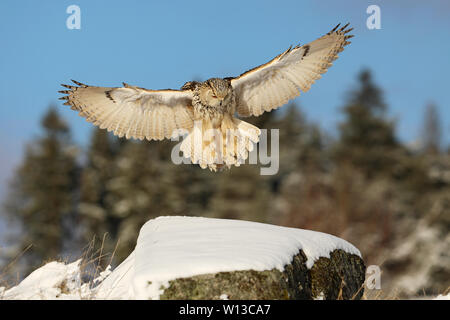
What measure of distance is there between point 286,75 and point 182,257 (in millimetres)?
3723

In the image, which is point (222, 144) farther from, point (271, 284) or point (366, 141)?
point (366, 141)

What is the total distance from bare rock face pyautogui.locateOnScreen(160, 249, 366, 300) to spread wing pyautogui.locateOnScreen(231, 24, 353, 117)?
2834 mm

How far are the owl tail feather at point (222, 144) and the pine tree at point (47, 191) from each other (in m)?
25.7

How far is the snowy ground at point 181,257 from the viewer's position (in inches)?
188

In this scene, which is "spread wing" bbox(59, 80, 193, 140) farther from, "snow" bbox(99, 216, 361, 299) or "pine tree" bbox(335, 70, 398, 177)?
"pine tree" bbox(335, 70, 398, 177)

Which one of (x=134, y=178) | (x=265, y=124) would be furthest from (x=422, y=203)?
(x=134, y=178)

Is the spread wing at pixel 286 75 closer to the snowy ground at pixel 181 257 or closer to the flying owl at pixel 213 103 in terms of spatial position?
the flying owl at pixel 213 103

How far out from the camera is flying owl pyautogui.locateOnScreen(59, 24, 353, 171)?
7441 millimetres

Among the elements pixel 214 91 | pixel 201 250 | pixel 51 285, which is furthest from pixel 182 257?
pixel 214 91

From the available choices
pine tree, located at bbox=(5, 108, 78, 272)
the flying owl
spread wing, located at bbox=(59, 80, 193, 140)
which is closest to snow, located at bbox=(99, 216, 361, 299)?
the flying owl

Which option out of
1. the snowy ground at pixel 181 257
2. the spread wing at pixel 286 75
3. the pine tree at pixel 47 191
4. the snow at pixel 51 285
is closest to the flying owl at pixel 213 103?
the spread wing at pixel 286 75

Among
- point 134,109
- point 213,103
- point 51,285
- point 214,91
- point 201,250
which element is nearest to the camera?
point 201,250

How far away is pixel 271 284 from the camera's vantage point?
488 centimetres

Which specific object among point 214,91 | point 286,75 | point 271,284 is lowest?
point 271,284
